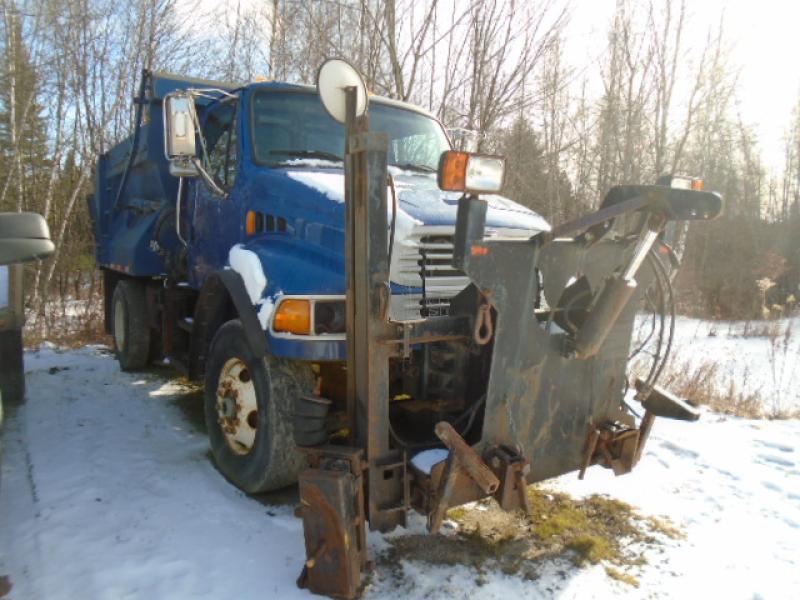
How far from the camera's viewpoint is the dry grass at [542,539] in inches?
121

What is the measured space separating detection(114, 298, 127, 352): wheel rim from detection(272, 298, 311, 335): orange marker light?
4577 mm

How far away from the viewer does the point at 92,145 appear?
1294 cm

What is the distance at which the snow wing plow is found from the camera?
2641 millimetres

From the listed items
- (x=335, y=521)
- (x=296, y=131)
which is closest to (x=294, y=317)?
(x=335, y=521)

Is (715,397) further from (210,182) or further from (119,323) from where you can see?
(119,323)

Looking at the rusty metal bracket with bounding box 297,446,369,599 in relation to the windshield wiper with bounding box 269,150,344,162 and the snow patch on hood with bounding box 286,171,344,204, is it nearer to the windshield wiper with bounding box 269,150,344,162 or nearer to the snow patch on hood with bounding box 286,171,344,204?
the snow patch on hood with bounding box 286,171,344,204

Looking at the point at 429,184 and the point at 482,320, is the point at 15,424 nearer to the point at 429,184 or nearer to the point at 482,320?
the point at 429,184

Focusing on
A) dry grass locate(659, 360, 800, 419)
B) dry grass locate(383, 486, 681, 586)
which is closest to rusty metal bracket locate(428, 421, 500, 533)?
dry grass locate(383, 486, 681, 586)

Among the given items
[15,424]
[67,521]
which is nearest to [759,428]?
[67,521]

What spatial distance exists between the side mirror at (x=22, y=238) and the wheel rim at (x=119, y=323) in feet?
15.5

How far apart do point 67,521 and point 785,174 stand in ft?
113

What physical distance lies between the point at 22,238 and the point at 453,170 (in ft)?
5.93

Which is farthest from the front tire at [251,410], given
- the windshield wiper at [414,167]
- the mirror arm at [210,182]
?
the windshield wiper at [414,167]

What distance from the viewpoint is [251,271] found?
3473 mm
